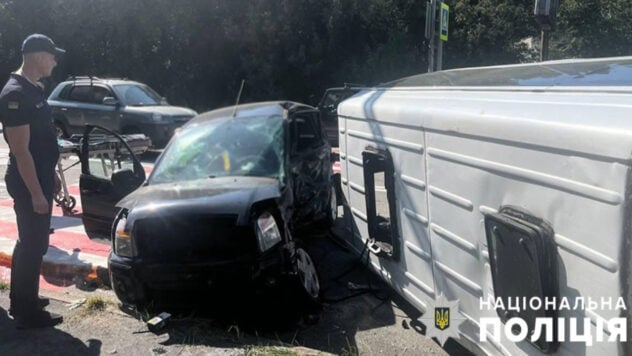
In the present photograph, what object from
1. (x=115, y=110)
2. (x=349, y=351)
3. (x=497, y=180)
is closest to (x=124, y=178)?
(x=349, y=351)

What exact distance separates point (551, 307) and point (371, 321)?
199cm

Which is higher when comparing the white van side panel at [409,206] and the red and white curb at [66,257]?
the white van side panel at [409,206]

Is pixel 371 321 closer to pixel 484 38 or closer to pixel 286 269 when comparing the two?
pixel 286 269

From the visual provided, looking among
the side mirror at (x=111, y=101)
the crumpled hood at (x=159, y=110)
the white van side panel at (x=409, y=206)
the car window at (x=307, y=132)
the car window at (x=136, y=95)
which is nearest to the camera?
the white van side panel at (x=409, y=206)

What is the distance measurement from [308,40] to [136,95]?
7.59 meters

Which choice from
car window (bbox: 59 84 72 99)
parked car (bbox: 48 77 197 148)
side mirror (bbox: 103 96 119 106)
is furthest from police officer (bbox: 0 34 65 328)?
car window (bbox: 59 84 72 99)

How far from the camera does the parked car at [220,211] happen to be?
3961 millimetres

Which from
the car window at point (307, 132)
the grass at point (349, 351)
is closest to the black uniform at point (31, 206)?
the car window at point (307, 132)

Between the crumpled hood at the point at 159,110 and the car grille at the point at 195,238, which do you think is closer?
the car grille at the point at 195,238

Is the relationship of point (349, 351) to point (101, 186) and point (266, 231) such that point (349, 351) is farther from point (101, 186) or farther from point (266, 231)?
point (101, 186)

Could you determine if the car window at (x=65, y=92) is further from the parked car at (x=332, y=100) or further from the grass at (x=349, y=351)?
the grass at (x=349, y=351)

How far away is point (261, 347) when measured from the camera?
3.55 meters

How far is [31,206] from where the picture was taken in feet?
13.2

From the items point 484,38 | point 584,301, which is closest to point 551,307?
point 584,301
